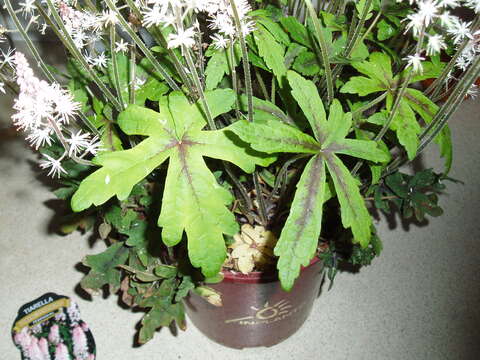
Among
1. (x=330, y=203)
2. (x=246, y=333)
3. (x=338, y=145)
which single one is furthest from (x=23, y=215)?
(x=338, y=145)

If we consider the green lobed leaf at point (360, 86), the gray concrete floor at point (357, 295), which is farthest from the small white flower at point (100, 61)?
the gray concrete floor at point (357, 295)

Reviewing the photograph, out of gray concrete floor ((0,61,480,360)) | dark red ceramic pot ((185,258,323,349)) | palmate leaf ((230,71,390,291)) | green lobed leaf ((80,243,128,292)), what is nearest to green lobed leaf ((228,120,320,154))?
palmate leaf ((230,71,390,291))

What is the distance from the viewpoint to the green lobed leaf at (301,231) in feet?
1.67

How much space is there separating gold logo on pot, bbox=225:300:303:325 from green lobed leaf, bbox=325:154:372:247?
0.37 meters

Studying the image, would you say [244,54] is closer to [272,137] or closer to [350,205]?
[272,137]

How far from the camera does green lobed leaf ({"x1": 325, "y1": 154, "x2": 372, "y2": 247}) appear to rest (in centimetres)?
54

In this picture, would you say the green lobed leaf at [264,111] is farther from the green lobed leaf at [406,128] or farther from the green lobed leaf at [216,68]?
the green lobed leaf at [406,128]

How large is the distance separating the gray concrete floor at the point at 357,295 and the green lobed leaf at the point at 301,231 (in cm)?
65

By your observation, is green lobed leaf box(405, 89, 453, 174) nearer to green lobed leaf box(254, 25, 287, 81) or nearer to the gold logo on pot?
green lobed leaf box(254, 25, 287, 81)

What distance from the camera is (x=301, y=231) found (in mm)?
519

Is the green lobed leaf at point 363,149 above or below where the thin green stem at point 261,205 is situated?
above

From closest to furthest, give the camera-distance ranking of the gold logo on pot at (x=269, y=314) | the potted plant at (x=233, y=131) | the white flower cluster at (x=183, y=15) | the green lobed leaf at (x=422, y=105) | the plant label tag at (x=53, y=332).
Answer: the white flower cluster at (x=183, y=15), the potted plant at (x=233, y=131), the green lobed leaf at (x=422, y=105), the gold logo on pot at (x=269, y=314), the plant label tag at (x=53, y=332)

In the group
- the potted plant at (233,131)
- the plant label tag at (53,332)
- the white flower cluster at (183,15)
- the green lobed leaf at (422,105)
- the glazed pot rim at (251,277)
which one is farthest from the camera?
the plant label tag at (53,332)

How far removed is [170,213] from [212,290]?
298 mm
